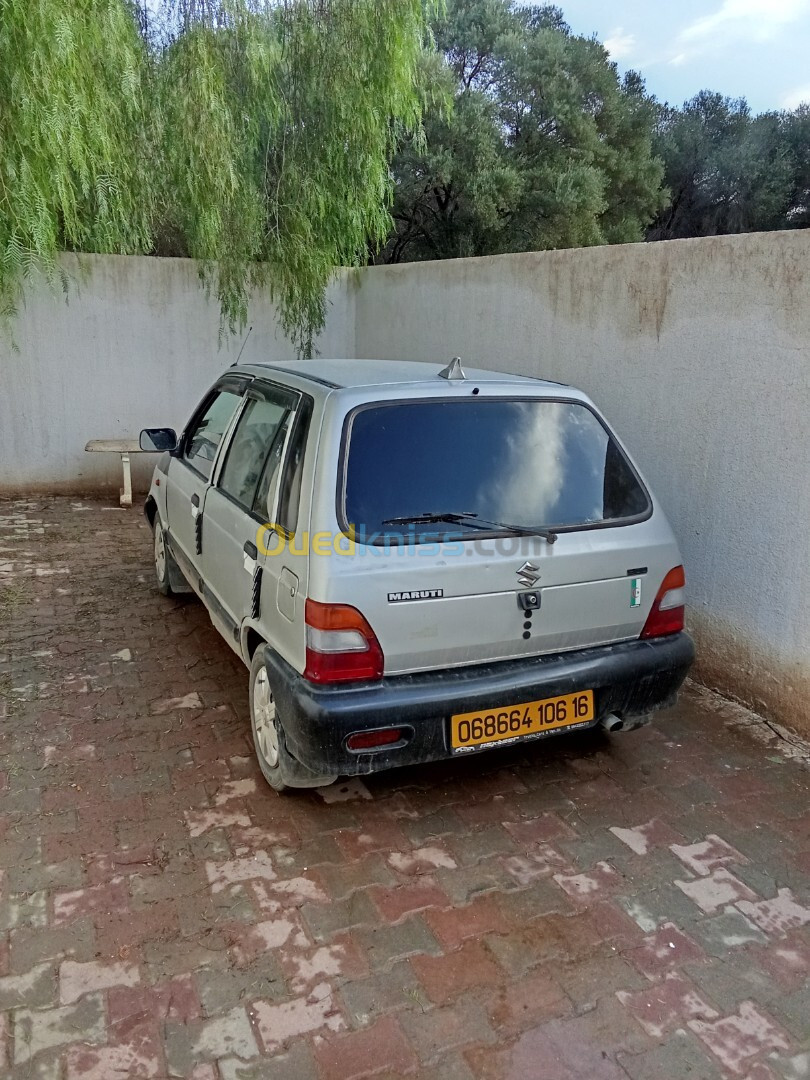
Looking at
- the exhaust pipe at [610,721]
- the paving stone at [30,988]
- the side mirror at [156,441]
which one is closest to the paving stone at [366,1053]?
the paving stone at [30,988]

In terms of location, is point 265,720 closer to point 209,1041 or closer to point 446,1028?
point 209,1041

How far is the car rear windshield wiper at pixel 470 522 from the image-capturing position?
2.81 metres

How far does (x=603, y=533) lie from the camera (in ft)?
10.0

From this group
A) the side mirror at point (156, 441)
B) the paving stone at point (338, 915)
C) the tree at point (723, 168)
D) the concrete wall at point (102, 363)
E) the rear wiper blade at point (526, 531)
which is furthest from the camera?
the tree at point (723, 168)

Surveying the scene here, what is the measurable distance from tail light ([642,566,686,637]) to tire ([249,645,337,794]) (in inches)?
57.0

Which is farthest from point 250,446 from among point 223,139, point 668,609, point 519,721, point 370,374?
point 223,139

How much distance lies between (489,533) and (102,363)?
651 centimetres

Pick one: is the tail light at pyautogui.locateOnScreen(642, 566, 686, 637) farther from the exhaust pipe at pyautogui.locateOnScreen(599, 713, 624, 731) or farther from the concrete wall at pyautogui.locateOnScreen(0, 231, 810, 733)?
the concrete wall at pyautogui.locateOnScreen(0, 231, 810, 733)

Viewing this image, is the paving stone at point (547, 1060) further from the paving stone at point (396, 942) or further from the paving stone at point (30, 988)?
the paving stone at point (30, 988)

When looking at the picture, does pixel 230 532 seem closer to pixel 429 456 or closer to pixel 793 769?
pixel 429 456

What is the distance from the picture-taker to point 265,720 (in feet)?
10.5

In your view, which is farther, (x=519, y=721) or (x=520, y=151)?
(x=520, y=151)

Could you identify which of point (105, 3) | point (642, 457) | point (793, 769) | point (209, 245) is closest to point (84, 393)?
point (209, 245)

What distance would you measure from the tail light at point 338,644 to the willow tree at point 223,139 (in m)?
4.78
